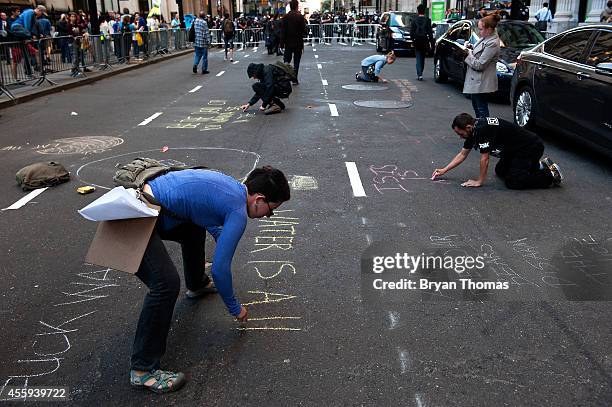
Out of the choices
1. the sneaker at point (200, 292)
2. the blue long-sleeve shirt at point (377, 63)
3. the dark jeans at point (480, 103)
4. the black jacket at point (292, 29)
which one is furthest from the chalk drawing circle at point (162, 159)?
the blue long-sleeve shirt at point (377, 63)

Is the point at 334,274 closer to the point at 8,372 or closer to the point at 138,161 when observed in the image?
the point at 138,161

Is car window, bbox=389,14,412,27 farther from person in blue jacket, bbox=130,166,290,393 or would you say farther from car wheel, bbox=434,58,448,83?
person in blue jacket, bbox=130,166,290,393

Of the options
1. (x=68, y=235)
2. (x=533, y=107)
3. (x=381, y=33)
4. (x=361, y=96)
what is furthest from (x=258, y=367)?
(x=381, y=33)

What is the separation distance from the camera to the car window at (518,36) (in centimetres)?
1348

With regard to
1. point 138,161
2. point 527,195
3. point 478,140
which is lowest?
point 527,195

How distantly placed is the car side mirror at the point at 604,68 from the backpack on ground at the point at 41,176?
21.9 feet

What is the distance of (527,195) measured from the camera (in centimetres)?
654

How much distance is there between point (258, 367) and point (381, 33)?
1077 inches

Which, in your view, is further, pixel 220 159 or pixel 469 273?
pixel 220 159

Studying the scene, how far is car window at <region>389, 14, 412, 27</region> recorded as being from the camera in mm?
28000

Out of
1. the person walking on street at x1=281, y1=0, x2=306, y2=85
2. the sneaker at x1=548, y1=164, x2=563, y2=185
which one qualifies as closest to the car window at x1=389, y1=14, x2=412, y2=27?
the person walking on street at x1=281, y1=0, x2=306, y2=85

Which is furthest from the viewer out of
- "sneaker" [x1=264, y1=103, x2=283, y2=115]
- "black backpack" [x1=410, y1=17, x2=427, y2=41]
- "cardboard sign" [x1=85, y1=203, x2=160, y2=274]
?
"black backpack" [x1=410, y1=17, x2=427, y2=41]

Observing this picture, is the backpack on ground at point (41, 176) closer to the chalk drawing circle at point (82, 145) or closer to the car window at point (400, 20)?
the chalk drawing circle at point (82, 145)

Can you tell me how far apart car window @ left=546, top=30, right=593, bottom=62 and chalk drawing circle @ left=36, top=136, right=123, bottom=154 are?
22.5 feet
